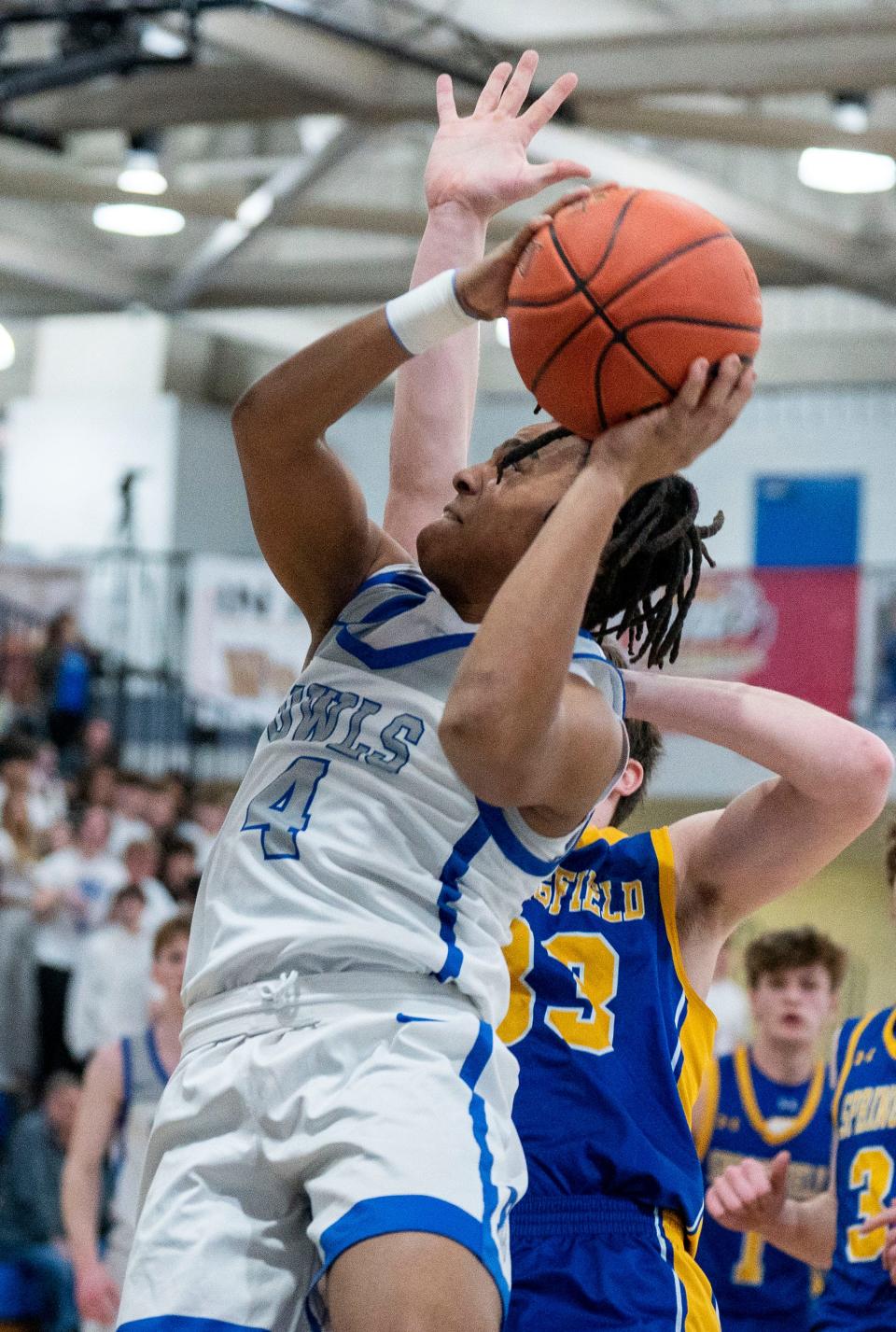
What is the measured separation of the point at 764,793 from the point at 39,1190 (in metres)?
6.48

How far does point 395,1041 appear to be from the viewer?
246cm

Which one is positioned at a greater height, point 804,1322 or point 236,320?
point 236,320

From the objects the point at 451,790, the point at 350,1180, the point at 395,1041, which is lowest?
the point at 350,1180

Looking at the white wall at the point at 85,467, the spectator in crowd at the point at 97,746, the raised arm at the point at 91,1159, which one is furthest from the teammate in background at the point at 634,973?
the white wall at the point at 85,467

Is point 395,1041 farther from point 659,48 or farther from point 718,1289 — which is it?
point 659,48

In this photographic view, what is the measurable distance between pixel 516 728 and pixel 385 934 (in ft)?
1.14

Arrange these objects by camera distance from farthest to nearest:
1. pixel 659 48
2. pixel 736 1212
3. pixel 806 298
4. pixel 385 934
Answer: pixel 806 298, pixel 659 48, pixel 736 1212, pixel 385 934

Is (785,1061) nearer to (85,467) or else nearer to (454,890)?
(454,890)

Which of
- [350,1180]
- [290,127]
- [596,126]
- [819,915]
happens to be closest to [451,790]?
[350,1180]

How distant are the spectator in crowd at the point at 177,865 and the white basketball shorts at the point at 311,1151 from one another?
8588mm

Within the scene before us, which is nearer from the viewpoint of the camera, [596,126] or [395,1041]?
[395,1041]

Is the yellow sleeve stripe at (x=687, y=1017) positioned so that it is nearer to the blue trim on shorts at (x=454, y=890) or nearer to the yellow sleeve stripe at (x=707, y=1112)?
the blue trim on shorts at (x=454, y=890)

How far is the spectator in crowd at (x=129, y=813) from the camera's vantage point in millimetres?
12586

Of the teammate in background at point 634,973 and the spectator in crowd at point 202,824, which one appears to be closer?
the teammate in background at point 634,973
